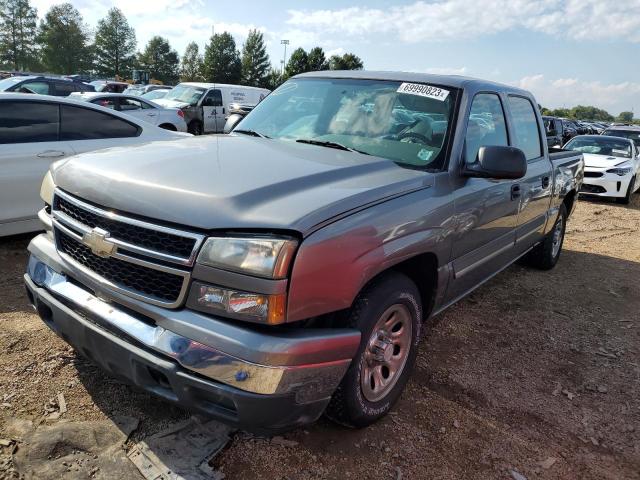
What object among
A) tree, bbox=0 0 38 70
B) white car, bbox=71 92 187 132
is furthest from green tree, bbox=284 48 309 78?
white car, bbox=71 92 187 132

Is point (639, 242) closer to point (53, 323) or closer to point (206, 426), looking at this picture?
point (206, 426)

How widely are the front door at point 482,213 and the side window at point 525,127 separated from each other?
32 centimetres

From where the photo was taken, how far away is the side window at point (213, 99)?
54.3ft

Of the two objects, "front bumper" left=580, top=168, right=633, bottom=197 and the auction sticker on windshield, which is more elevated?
the auction sticker on windshield

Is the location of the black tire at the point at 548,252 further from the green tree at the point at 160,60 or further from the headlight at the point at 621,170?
the green tree at the point at 160,60

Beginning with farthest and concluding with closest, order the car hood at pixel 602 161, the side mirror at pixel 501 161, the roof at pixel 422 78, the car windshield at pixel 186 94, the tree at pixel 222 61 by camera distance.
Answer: the tree at pixel 222 61, the car windshield at pixel 186 94, the car hood at pixel 602 161, the roof at pixel 422 78, the side mirror at pixel 501 161

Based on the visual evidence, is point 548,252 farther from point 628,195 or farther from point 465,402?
point 628,195

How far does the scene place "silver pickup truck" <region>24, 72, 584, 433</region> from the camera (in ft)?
6.58

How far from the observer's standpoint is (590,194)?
11.8 meters

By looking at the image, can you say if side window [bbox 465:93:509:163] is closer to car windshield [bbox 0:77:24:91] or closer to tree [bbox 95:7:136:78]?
car windshield [bbox 0:77:24:91]

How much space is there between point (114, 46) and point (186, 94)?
92.5m

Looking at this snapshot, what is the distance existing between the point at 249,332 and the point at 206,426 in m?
0.94

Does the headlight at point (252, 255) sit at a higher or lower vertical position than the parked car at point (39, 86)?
lower

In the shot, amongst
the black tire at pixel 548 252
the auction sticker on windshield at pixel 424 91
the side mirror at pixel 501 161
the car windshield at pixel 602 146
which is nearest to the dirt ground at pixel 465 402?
the black tire at pixel 548 252
